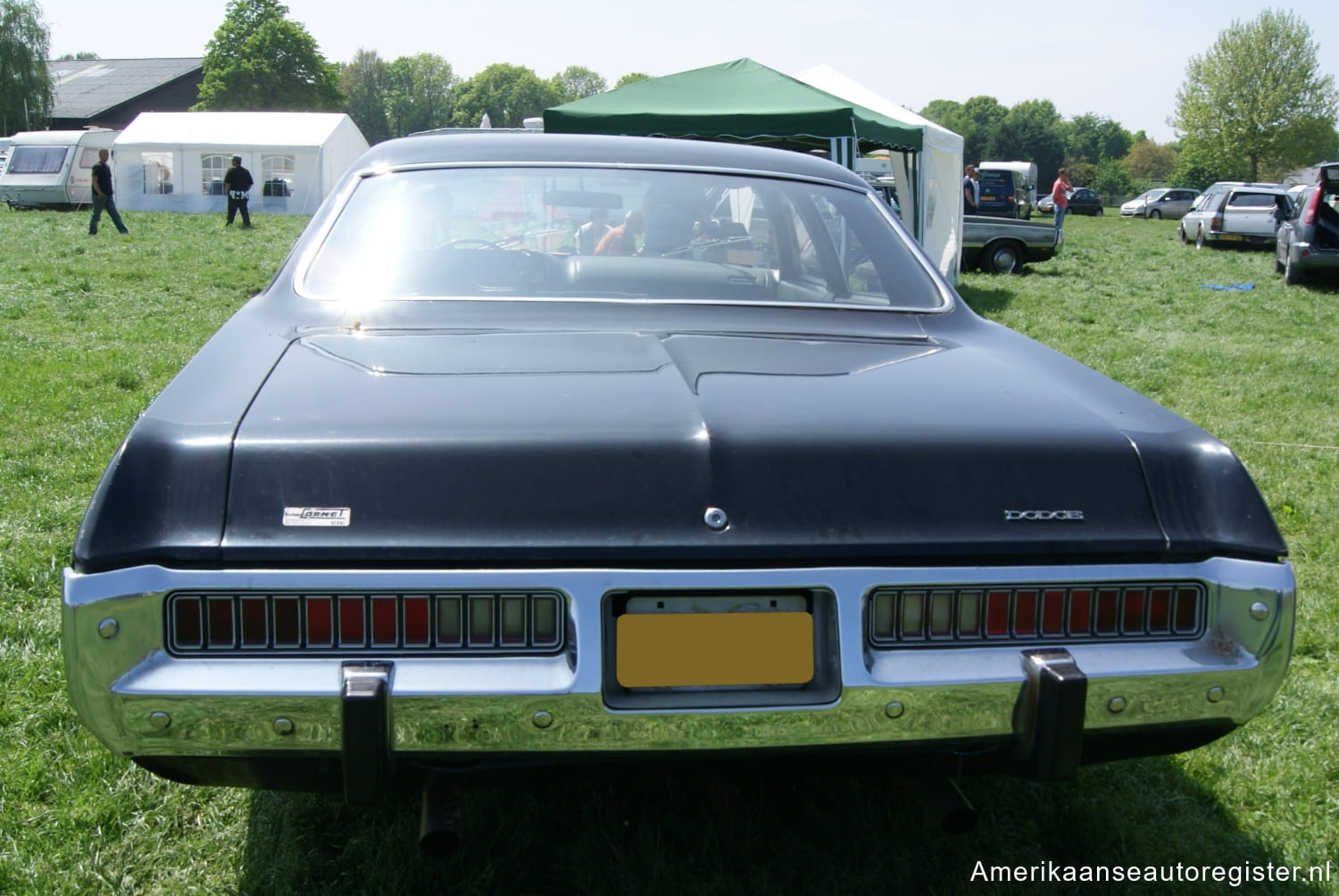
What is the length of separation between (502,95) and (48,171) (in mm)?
100491

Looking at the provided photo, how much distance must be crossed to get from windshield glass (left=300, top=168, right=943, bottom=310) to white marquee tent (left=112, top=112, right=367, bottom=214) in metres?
27.9

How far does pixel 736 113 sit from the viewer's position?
1175cm

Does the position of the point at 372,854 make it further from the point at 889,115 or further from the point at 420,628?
the point at 889,115

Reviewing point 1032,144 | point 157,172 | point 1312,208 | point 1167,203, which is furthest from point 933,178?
point 1032,144

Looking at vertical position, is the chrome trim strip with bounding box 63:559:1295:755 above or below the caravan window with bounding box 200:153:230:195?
below

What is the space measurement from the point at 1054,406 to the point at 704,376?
67cm

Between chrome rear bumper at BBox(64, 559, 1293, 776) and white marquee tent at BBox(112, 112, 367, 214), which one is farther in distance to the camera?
white marquee tent at BBox(112, 112, 367, 214)

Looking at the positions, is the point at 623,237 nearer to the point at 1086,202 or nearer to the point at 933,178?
the point at 933,178

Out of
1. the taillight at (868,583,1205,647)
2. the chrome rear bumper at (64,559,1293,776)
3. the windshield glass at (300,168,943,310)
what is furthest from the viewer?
the windshield glass at (300,168,943,310)

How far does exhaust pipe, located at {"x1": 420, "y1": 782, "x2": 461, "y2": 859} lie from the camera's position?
194 cm

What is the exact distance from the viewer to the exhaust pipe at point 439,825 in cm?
194

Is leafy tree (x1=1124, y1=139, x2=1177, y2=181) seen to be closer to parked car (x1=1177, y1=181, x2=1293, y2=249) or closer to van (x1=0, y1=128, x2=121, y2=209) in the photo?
parked car (x1=1177, y1=181, x2=1293, y2=249)

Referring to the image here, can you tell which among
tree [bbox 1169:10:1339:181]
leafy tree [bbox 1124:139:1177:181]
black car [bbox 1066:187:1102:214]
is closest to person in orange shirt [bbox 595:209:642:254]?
black car [bbox 1066:187:1102:214]

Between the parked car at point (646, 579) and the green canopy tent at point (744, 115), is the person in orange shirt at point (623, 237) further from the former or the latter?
the green canopy tent at point (744, 115)
